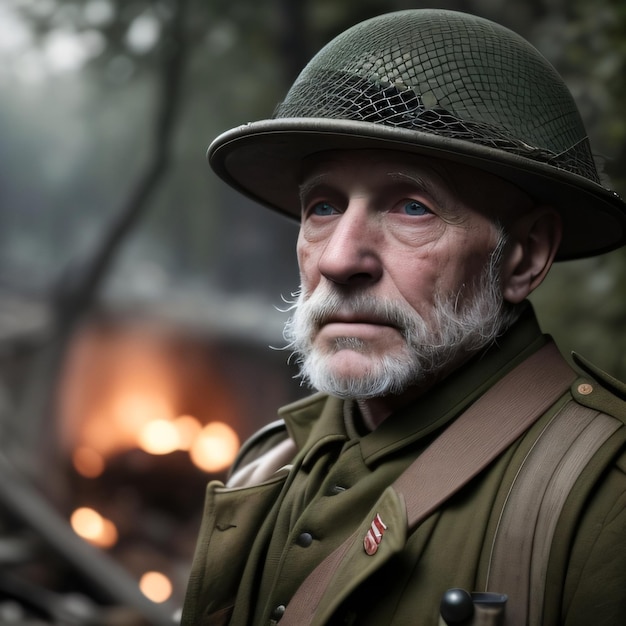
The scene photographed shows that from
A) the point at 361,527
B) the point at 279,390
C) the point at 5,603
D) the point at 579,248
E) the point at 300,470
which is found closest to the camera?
the point at 361,527

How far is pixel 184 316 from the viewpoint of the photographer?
7.61 meters

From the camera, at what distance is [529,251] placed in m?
2.09

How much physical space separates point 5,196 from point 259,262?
2506mm

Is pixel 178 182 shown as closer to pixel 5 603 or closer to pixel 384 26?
pixel 5 603

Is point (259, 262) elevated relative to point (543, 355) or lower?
elevated

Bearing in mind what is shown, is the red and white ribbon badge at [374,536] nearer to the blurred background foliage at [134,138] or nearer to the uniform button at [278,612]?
the uniform button at [278,612]

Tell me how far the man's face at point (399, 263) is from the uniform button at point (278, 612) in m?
0.53

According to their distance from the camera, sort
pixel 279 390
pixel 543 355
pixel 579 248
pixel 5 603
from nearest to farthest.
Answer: pixel 543 355 < pixel 579 248 < pixel 5 603 < pixel 279 390

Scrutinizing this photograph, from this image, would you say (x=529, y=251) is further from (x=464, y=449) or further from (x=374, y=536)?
(x=374, y=536)

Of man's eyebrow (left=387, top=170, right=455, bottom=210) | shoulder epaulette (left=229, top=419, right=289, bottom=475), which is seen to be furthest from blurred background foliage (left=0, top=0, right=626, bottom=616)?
man's eyebrow (left=387, top=170, right=455, bottom=210)

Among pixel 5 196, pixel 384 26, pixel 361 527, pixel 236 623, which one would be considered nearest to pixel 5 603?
pixel 5 196

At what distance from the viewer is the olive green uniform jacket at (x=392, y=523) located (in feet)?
5.49

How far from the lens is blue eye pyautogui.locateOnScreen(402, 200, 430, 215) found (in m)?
1.95

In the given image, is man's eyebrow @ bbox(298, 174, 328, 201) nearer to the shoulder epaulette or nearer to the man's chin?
the man's chin
